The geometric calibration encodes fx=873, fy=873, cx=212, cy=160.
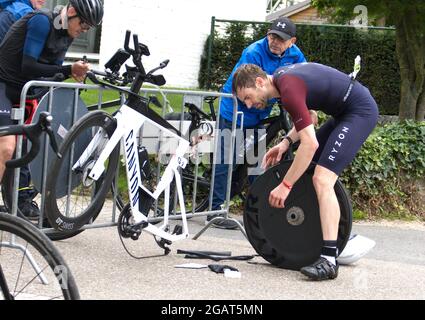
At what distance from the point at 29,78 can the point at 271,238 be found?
213cm

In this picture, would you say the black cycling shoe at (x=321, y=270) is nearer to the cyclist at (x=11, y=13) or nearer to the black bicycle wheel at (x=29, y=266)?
the black bicycle wheel at (x=29, y=266)

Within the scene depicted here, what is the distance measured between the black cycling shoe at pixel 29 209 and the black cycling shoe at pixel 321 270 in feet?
6.76

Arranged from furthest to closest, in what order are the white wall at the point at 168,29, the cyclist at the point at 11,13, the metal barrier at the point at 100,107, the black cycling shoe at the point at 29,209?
the white wall at the point at 168,29
the cyclist at the point at 11,13
the black cycling shoe at the point at 29,209
the metal barrier at the point at 100,107

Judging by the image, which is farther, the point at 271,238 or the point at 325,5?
the point at 325,5

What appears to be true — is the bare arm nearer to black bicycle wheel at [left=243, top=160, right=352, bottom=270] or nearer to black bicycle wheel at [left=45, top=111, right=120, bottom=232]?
black bicycle wheel at [left=243, top=160, right=352, bottom=270]

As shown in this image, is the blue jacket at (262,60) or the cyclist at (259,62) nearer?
the cyclist at (259,62)

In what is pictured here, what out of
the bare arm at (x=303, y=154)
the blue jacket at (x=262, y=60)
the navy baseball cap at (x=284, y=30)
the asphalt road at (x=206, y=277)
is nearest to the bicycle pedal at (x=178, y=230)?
the asphalt road at (x=206, y=277)

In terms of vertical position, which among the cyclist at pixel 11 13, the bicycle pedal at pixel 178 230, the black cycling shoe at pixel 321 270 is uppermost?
the cyclist at pixel 11 13

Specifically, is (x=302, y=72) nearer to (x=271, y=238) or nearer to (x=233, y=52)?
(x=271, y=238)

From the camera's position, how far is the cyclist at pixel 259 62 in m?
7.75

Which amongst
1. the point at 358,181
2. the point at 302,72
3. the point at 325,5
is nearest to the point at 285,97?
the point at 302,72

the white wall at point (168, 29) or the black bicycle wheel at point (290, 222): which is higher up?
the white wall at point (168, 29)

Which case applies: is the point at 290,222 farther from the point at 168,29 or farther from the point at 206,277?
the point at 168,29

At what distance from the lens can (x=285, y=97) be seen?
576cm
